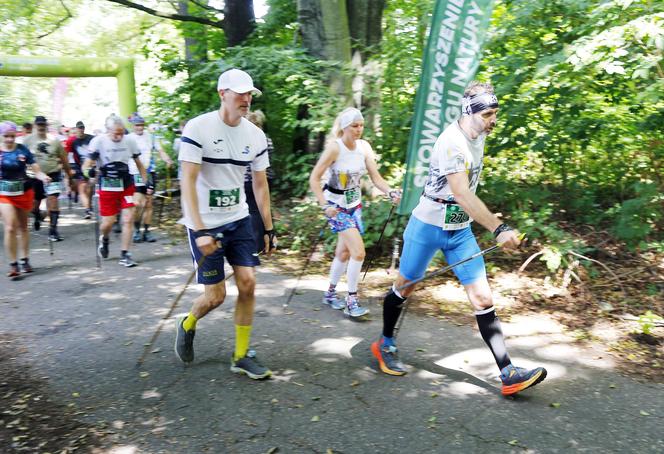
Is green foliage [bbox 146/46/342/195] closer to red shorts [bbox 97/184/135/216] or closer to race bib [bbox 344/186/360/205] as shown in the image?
red shorts [bbox 97/184/135/216]

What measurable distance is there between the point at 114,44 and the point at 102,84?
15642mm

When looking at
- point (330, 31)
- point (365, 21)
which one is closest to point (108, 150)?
point (330, 31)

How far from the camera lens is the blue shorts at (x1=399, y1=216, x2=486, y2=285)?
426 centimetres

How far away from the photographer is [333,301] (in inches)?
252

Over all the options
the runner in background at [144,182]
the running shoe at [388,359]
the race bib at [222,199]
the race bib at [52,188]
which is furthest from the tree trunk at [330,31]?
the running shoe at [388,359]

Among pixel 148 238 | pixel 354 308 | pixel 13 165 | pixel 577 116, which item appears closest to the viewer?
pixel 354 308

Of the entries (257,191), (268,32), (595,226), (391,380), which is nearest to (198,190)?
(257,191)

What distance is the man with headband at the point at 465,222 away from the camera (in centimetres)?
401

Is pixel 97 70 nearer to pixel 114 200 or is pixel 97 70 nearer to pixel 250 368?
pixel 114 200

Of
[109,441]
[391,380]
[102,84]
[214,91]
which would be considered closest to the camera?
[109,441]

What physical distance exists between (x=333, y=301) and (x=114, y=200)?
12.9 feet

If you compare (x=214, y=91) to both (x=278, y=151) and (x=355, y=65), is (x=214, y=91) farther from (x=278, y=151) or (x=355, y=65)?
(x=355, y=65)

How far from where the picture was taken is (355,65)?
365 inches

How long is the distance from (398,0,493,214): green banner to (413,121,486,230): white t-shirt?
2.54 meters
